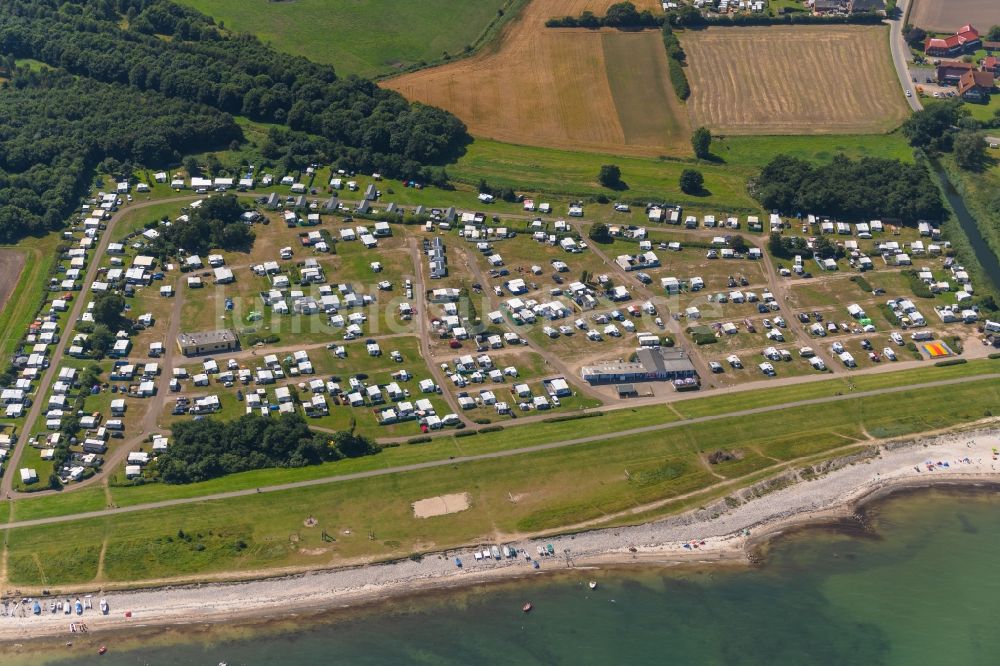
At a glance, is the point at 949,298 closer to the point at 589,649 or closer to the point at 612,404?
the point at 612,404

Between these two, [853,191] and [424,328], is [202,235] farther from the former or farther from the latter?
[853,191]

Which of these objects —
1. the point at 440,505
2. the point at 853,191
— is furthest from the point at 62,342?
the point at 853,191

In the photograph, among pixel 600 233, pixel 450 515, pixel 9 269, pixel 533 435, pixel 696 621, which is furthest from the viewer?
pixel 600 233

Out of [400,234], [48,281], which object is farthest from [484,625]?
[48,281]

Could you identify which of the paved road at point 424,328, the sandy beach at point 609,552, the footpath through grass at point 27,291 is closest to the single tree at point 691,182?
the paved road at point 424,328

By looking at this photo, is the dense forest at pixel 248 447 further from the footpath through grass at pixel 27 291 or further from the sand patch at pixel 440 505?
the footpath through grass at pixel 27 291

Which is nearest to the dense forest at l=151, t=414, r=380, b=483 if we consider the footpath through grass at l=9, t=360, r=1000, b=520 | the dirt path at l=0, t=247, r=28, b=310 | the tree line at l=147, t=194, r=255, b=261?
the footpath through grass at l=9, t=360, r=1000, b=520

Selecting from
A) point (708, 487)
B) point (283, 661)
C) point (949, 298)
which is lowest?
point (283, 661)
